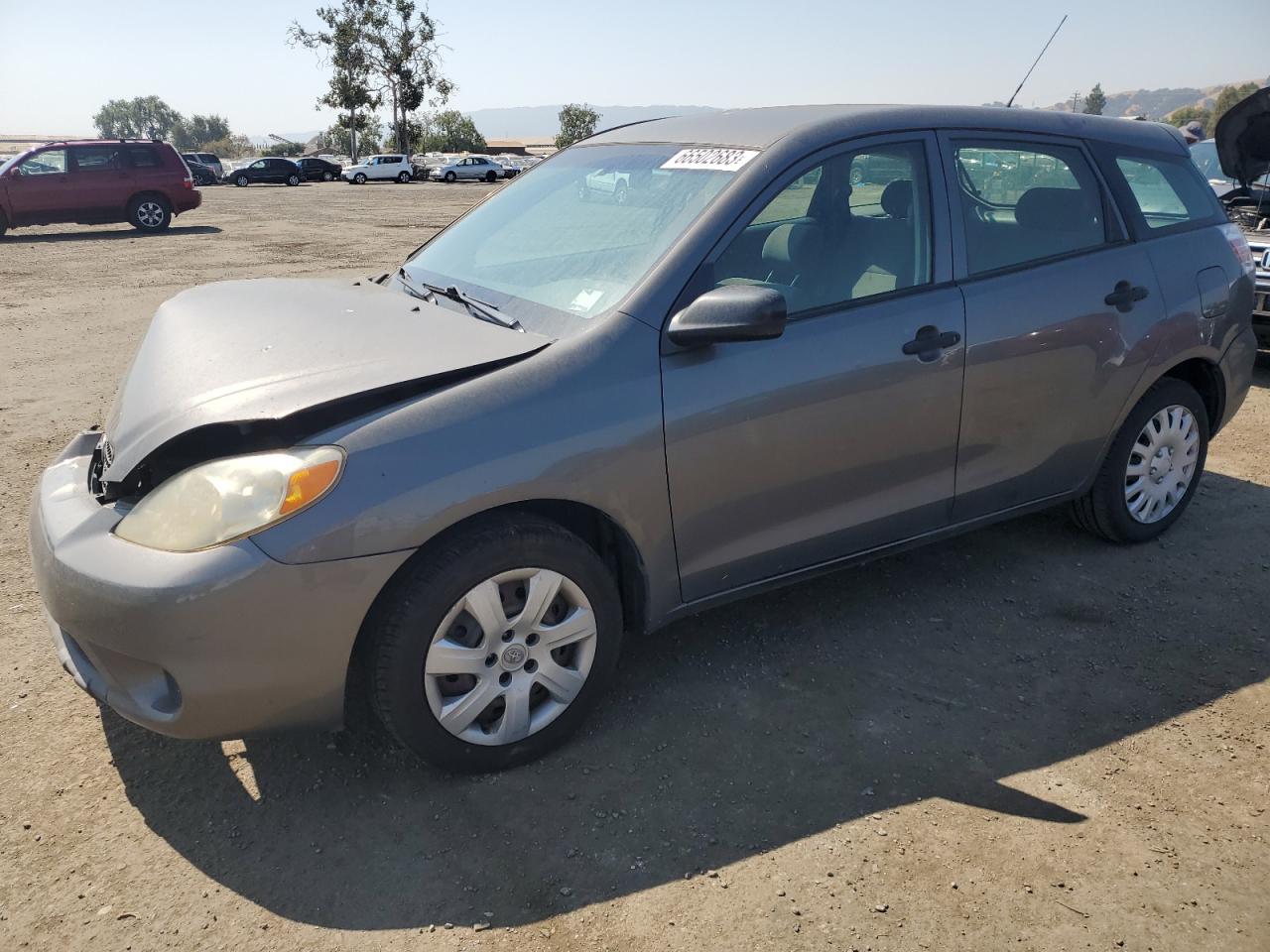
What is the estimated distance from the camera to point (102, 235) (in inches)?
725

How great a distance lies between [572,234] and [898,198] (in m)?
1.13

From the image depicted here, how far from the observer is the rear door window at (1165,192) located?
4.02 meters

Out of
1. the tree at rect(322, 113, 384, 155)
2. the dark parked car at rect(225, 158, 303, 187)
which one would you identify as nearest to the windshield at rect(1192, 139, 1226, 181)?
the dark parked car at rect(225, 158, 303, 187)

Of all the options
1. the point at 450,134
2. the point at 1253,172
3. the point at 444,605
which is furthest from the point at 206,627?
the point at 450,134

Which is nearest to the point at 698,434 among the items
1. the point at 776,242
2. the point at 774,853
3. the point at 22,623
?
the point at 776,242

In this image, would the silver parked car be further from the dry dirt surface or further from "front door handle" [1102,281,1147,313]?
"front door handle" [1102,281,1147,313]

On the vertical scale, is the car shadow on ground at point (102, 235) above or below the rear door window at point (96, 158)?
below

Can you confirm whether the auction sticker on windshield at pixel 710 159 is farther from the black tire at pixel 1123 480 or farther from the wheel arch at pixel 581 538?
the black tire at pixel 1123 480

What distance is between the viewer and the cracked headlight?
2.39m

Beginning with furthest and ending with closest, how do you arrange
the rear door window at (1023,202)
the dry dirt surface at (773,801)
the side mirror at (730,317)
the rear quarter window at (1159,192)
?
the rear quarter window at (1159,192) < the rear door window at (1023,202) < the side mirror at (730,317) < the dry dirt surface at (773,801)

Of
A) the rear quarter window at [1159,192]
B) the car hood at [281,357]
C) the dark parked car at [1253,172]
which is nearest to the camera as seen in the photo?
the car hood at [281,357]

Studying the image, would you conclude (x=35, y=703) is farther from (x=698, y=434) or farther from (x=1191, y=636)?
(x=1191, y=636)

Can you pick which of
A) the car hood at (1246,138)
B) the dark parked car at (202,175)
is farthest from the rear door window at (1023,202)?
the dark parked car at (202,175)

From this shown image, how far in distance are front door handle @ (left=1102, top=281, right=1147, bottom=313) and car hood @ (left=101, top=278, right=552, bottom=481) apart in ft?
7.42
